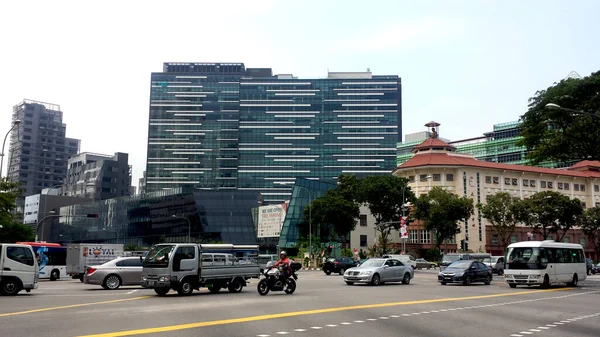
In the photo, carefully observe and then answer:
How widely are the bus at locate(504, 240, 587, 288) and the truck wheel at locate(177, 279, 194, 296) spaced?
1646cm

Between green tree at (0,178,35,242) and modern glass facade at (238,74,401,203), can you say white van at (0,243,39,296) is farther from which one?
modern glass facade at (238,74,401,203)

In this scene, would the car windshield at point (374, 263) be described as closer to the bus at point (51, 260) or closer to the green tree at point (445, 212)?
the bus at point (51, 260)

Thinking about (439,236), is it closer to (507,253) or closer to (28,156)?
(507,253)

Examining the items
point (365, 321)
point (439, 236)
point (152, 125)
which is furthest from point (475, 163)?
point (152, 125)

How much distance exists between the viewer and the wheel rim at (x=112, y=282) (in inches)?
1036

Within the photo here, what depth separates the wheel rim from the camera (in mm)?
26312

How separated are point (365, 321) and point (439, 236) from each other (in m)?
71.4

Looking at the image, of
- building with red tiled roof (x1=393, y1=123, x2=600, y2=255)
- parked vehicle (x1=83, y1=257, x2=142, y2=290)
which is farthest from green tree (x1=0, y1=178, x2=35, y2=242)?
building with red tiled roof (x1=393, y1=123, x2=600, y2=255)

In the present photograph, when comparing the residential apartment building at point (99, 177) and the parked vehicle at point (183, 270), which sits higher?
the residential apartment building at point (99, 177)

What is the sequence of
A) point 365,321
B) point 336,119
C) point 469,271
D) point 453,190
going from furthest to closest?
point 336,119 < point 453,190 < point 469,271 < point 365,321

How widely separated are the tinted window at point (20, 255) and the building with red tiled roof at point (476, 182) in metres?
74.7

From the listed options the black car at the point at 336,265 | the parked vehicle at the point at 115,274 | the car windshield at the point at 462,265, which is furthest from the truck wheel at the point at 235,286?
the black car at the point at 336,265

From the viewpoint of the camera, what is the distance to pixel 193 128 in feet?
541

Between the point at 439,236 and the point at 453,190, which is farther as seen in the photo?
the point at 453,190
